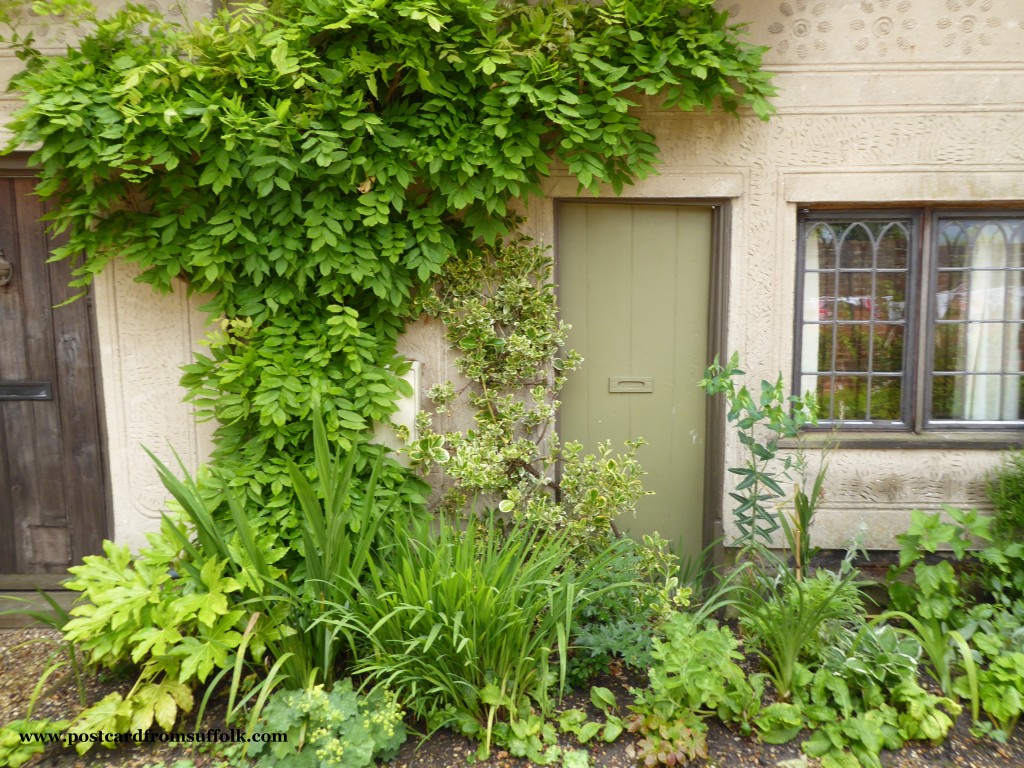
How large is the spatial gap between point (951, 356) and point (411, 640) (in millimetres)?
3241

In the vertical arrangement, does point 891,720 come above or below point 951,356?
below

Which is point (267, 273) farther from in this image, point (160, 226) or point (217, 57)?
point (217, 57)

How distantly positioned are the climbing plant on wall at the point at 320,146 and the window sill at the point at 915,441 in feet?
5.58

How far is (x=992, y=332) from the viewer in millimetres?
3818

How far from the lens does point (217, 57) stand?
308cm

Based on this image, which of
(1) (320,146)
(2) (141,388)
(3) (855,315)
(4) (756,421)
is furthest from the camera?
(3) (855,315)

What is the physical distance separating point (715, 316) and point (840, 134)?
3.64 ft

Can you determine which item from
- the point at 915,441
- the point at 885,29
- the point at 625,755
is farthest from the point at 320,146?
the point at 915,441

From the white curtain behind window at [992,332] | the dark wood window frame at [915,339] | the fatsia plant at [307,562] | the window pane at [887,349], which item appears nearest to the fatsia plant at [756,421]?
the dark wood window frame at [915,339]

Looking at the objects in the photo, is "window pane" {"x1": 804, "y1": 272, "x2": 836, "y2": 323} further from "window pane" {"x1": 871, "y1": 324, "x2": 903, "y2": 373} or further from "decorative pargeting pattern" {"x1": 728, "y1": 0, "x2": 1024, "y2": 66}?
"decorative pargeting pattern" {"x1": 728, "y1": 0, "x2": 1024, "y2": 66}

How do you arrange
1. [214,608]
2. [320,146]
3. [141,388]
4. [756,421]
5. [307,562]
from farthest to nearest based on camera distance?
[141,388] < [756,421] < [320,146] < [307,562] < [214,608]

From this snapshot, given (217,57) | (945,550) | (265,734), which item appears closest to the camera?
(265,734)

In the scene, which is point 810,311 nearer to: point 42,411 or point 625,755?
point 625,755

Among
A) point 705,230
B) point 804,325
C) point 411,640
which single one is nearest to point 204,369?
point 411,640
